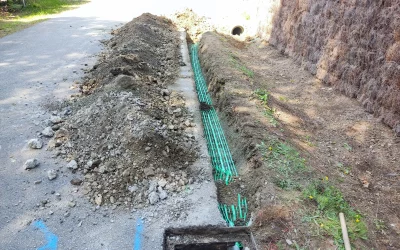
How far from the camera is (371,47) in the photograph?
5.40 m

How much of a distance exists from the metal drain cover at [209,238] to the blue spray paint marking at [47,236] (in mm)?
1157

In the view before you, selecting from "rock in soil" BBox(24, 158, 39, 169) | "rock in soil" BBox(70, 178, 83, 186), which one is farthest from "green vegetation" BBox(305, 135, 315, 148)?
"rock in soil" BBox(24, 158, 39, 169)

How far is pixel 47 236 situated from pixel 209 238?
5.69 ft

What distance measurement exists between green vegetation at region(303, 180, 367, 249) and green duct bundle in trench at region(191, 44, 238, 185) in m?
1.14

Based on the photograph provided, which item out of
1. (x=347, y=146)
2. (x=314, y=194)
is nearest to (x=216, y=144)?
(x=314, y=194)

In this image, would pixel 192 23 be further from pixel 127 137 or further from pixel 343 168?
pixel 343 168

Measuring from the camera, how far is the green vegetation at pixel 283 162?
362cm

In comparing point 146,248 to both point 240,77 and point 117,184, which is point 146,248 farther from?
point 240,77

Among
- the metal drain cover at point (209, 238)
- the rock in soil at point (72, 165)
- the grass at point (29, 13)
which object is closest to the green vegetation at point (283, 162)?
the metal drain cover at point (209, 238)

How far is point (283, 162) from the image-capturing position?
392cm

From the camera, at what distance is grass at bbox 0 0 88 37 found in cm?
1109

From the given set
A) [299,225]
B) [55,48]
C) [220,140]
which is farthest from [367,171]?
[55,48]

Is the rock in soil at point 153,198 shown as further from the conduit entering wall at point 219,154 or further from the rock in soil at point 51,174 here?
the rock in soil at point 51,174

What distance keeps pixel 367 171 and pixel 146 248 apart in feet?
10.7
